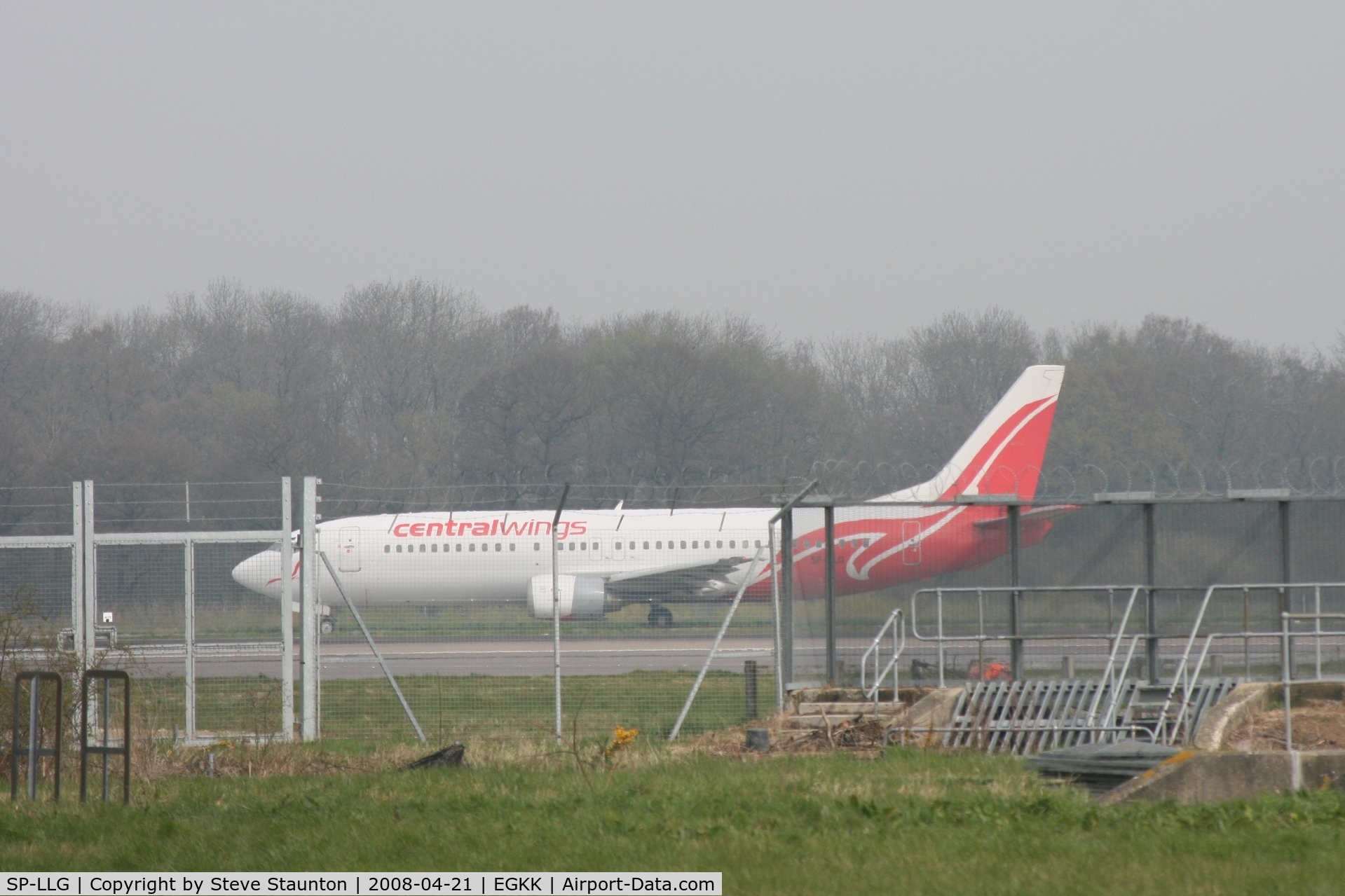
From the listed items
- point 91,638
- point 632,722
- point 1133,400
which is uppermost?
point 1133,400

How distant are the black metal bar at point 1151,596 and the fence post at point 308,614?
8.64 m

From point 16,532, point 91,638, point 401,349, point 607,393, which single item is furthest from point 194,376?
point 91,638

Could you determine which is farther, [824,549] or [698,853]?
[824,549]

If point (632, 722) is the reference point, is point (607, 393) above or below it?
above

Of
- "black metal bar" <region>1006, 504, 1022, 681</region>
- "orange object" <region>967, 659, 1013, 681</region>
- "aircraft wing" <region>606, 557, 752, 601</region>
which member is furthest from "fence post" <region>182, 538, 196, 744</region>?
"black metal bar" <region>1006, 504, 1022, 681</region>

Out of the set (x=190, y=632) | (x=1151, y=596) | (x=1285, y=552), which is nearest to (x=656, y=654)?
(x=190, y=632)

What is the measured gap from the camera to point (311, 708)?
46.0 feet

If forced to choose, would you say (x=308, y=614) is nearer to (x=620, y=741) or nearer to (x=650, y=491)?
(x=620, y=741)

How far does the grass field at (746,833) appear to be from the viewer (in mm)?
6840

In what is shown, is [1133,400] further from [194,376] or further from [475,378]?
[194,376]

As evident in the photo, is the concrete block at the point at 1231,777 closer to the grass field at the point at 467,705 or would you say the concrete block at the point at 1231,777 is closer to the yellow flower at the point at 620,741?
the yellow flower at the point at 620,741

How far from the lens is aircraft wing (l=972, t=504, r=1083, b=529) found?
16.1 m

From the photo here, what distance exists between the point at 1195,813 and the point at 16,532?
102ft
